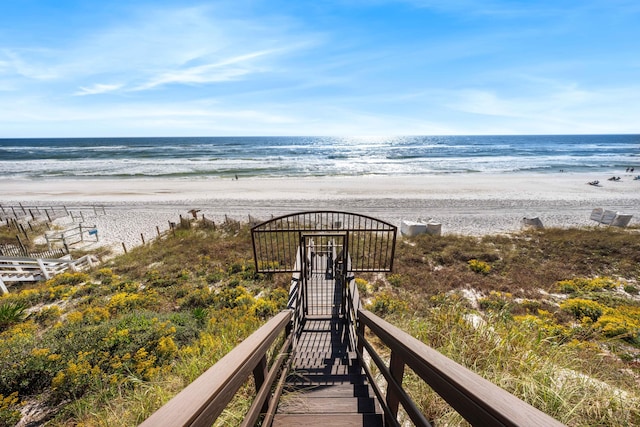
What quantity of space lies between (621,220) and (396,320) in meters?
21.0

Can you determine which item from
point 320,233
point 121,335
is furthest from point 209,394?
point 320,233

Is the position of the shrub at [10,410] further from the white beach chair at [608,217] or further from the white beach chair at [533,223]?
the white beach chair at [608,217]

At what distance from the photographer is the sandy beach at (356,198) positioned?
18.9 m

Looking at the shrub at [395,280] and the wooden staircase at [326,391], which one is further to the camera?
the shrub at [395,280]

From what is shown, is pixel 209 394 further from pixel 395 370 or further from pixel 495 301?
pixel 495 301

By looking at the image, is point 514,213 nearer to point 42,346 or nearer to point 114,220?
point 42,346

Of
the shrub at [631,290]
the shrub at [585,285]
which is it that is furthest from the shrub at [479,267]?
the shrub at [631,290]

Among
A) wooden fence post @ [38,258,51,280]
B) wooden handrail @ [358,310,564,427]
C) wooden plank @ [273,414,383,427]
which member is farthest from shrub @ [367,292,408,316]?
wooden fence post @ [38,258,51,280]

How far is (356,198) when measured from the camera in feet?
83.6

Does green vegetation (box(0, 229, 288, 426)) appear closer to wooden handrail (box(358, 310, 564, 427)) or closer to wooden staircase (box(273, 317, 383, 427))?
wooden staircase (box(273, 317, 383, 427))

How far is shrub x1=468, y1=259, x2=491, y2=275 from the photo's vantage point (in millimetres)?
9574

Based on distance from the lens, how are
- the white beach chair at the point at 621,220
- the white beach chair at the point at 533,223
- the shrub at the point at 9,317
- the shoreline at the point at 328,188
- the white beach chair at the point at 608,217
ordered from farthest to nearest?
the shoreline at the point at 328,188 < the white beach chair at the point at 608,217 < the white beach chair at the point at 621,220 < the white beach chair at the point at 533,223 < the shrub at the point at 9,317

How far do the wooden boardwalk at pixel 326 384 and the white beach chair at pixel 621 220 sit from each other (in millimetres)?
21811

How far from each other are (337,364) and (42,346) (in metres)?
5.31
